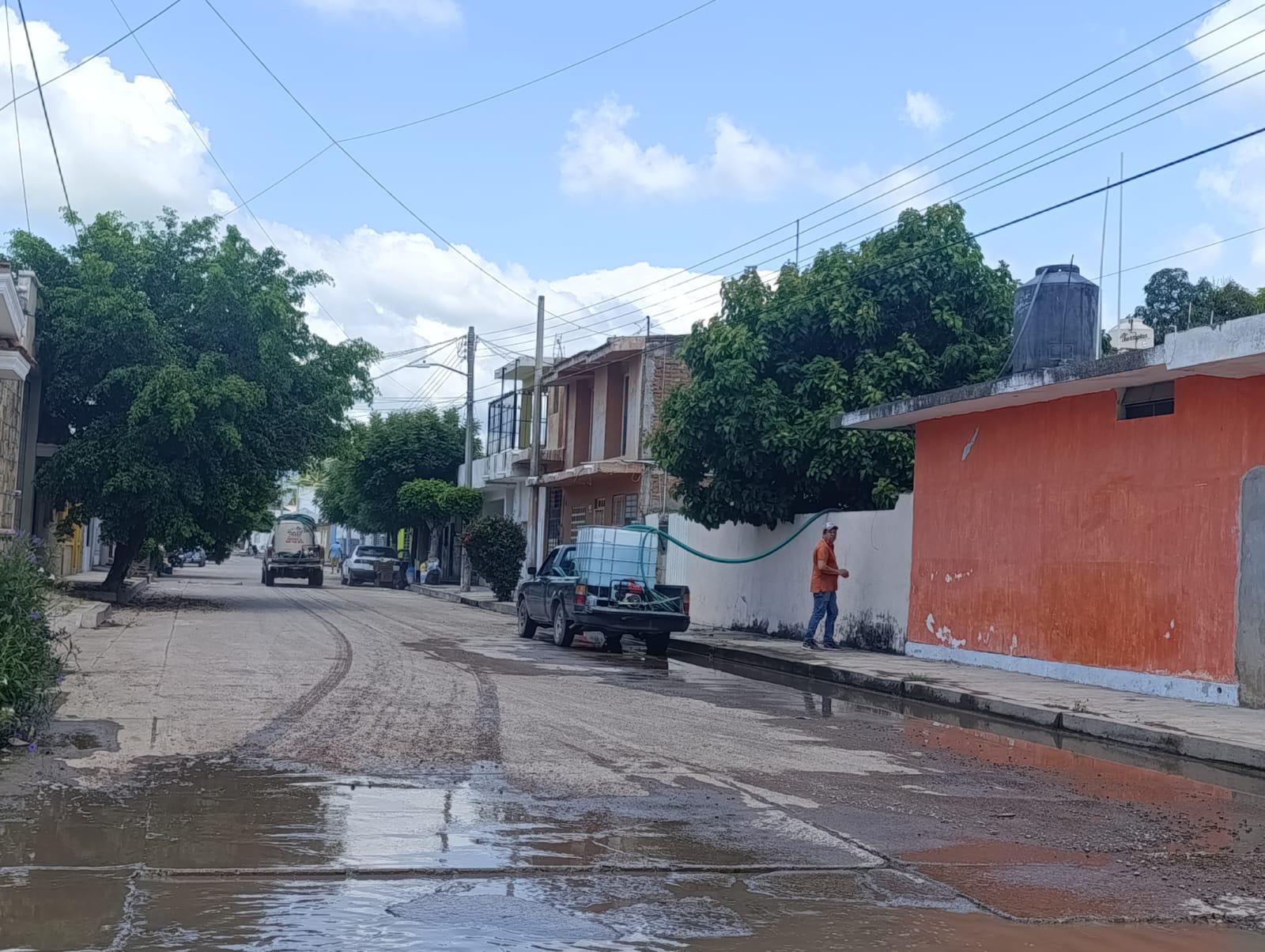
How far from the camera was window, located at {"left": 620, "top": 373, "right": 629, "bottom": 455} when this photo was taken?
1388 inches

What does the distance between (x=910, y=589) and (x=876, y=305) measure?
16.4 feet

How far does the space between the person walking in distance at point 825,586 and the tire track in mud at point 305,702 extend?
22.7ft

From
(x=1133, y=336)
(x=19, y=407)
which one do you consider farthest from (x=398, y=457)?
(x=1133, y=336)

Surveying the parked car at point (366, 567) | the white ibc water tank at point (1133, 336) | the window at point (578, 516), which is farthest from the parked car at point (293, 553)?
the white ibc water tank at point (1133, 336)

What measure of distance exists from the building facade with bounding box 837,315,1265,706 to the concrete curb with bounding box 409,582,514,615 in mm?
15202

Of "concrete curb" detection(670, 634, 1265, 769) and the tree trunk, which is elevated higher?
the tree trunk

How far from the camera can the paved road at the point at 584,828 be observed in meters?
5.07

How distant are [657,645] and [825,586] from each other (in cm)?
277

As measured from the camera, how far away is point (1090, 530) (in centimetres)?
1563

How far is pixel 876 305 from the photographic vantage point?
21.5m

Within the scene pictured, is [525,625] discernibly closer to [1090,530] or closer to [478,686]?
[478,686]

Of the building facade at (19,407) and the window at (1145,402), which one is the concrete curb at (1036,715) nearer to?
the window at (1145,402)

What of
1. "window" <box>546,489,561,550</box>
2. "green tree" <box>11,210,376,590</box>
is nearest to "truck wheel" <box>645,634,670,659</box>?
"green tree" <box>11,210,376,590</box>

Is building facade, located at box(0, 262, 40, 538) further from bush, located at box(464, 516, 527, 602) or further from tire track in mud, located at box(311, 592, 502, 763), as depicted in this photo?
bush, located at box(464, 516, 527, 602)
